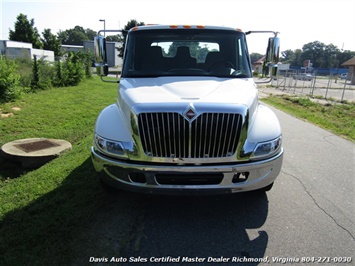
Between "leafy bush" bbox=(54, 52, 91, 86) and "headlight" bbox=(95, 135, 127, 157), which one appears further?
"leafy bush" bbox=(54, 52, 91, 86)

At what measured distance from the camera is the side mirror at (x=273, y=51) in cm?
448

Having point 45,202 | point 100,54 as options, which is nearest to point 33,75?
point 100,54

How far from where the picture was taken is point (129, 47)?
4.36 m

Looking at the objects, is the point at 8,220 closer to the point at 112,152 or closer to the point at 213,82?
the point at 112,152

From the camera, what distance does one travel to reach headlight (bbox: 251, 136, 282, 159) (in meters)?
3.10

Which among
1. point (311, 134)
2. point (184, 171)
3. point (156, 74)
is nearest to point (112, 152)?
point (184, 171)

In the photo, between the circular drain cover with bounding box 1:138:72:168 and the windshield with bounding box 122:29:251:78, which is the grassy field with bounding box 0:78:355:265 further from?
the windshield with bounding box 122:29:251:78

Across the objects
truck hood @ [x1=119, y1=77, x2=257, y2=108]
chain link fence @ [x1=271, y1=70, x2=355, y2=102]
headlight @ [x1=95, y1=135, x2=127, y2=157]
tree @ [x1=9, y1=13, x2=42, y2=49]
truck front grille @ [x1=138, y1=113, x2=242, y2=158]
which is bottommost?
chain link fence @ [x1=271, y1=70, x2=355, y2=102]

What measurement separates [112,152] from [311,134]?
266 inches

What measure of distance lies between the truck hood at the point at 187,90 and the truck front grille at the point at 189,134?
0.21m

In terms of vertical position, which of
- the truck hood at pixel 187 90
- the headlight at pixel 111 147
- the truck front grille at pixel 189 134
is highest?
the truck hood at pixel 187 90

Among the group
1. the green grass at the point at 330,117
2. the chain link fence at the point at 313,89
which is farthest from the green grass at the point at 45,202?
the chain link fence at the point at 313,89

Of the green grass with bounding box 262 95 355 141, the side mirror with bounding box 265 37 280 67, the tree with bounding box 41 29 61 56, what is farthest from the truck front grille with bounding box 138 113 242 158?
the tree with bounding box 41 29 61 56

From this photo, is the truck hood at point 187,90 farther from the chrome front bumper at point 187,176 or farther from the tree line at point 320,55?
the tree line at point 320,55
